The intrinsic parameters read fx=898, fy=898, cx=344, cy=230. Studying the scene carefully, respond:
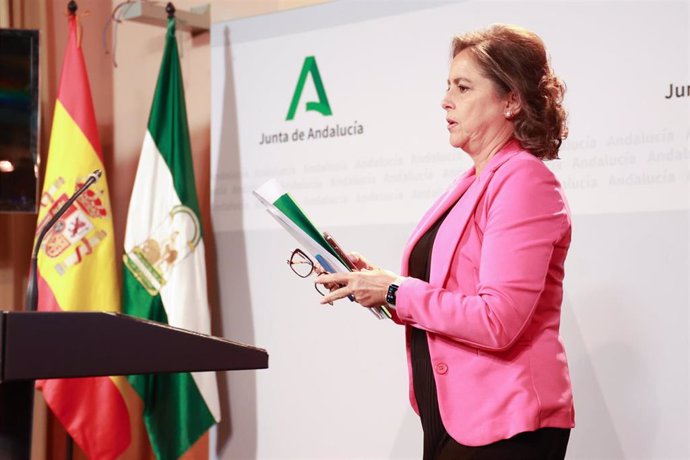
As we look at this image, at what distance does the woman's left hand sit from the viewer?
6.16 feet

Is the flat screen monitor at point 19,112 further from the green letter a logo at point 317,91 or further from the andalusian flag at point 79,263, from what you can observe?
the green letter a logo at point 317,91

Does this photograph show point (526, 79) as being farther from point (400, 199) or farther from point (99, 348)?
point (400, 199)

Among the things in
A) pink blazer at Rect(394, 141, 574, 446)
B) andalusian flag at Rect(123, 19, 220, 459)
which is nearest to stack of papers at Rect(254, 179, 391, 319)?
pink blazer at Rect(394, 141, 574, 446)

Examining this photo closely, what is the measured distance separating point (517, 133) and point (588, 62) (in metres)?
1.10

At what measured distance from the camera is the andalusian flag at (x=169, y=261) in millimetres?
3729

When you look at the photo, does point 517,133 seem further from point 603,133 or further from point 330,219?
point 330,219

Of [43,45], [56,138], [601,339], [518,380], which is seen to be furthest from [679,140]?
[43,45]

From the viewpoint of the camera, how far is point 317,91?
360 centimetres

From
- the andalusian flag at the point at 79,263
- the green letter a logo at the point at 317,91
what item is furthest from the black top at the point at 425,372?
the andalusian flag at the point at 79,263

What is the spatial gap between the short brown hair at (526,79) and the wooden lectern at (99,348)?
0.81 m

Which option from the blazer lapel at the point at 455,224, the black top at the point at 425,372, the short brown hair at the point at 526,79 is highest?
the short brown hair at the point at 526,79

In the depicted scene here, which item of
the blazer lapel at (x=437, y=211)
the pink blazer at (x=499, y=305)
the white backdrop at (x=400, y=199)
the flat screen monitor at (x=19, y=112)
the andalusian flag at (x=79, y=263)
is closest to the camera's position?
the pink blazer at (x=499, y=305)

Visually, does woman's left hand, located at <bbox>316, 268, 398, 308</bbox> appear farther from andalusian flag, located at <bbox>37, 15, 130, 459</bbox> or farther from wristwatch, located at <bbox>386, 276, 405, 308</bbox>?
andalusian flag, located at <bbox>37, 15, 130, 459</bbox>

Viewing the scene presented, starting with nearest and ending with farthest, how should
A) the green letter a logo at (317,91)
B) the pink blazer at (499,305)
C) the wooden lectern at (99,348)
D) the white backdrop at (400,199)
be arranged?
Result: the wooden lectern at (99,348)
the pink blazer at (499,305)
the white backdrop at (400,199)
the green letter a logo at (317,91)
